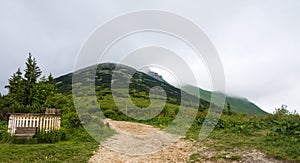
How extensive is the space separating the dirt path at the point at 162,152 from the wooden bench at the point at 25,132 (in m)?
3.10

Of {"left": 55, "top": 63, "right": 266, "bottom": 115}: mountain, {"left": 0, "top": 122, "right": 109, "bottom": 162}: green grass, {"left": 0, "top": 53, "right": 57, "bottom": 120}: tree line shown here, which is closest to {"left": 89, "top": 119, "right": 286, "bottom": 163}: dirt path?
{"left": 0, "top": 122, "right": 109, "bottom": 162}: green grass

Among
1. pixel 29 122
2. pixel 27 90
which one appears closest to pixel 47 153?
pixel 29 122

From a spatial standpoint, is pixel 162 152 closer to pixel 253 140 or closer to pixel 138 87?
pixel 253 140

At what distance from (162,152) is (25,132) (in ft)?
19.6

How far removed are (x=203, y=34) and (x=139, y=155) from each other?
17.3 ft

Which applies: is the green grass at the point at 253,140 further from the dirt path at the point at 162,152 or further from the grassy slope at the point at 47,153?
the grassy slope at the point at 47,153

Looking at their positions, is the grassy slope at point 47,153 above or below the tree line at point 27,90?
below

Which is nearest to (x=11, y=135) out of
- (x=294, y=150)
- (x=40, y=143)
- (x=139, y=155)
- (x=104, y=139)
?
(x=40, y=143)

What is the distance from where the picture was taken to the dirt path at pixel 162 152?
24.9ft

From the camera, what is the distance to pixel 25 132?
34.4 ft

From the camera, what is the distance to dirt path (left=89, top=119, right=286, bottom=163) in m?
7.59

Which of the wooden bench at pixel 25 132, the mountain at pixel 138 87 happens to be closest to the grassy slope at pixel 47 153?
the wooden bench at pixel 25 132

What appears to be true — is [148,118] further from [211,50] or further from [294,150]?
[294,150]

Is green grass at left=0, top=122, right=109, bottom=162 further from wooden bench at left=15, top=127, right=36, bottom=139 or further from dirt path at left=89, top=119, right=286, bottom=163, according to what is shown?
wooden bench at left=15, top=127, right=36, bottom=139
